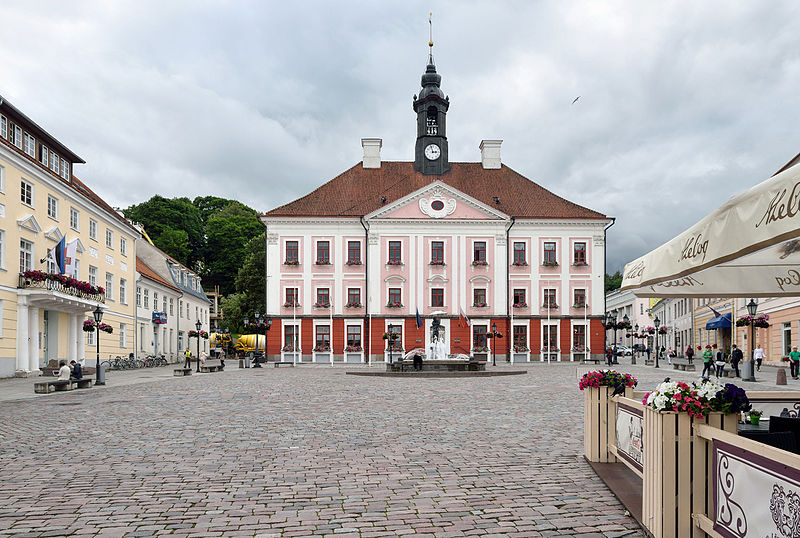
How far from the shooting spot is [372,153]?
196 ft

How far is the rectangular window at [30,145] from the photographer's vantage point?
3177 centimetres

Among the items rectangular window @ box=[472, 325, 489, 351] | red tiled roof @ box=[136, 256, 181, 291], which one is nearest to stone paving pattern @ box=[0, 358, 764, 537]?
red tiled roof @ box=[136, 256, 181, 291]

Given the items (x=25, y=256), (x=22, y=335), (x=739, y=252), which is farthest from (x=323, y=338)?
(x=739, y=252)

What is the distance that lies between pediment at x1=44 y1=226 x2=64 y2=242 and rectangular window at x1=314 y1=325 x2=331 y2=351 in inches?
884

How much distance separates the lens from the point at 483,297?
179ft

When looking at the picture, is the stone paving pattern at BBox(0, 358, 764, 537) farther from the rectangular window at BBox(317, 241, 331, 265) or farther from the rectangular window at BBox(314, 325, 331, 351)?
the rectangular window at BBox(317, 241, 331, 265)

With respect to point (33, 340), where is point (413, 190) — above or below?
above

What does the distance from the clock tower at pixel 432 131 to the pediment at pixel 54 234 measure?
31706mm

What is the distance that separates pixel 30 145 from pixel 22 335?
29.4 feet

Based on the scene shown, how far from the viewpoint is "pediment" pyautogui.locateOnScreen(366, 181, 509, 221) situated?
54.0 m

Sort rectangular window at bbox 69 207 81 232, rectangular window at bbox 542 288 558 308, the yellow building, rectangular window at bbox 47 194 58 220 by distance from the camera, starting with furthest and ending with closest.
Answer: rectangular window at bbox 542 288 558 308 < rectangular window at bbox 69 207 81 232 < rectangular window at bbox 47 194 58 220 < the yellow building

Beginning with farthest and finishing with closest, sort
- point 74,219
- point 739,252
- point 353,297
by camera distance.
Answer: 1. point 353,297
2. point 74,219
3. point 739,252

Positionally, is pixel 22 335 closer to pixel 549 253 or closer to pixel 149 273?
pixel 149 273

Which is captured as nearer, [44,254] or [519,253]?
[44,254]
